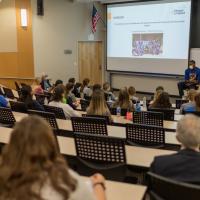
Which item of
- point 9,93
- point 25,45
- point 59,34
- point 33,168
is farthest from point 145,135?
point 59,34

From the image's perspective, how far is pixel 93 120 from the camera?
3598 mm

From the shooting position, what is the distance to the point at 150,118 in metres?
4.27

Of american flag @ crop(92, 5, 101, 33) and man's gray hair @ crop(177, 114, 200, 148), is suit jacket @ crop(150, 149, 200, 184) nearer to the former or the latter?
man's gray hair @ crop(177, 114, 200, 148)

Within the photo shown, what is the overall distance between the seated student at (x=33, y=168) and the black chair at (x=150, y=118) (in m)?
2.86

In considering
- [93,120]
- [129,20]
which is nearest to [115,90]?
[129,20]

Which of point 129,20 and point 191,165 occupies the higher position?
point 129,20

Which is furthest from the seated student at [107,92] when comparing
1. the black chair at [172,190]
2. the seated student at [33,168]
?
the seated student at [33,168]

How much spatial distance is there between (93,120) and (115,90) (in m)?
8.79

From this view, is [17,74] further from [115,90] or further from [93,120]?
[93,120]

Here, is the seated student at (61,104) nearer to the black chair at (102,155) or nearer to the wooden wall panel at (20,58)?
the black chair at (102,155)

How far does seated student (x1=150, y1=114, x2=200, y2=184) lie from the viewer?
195cm

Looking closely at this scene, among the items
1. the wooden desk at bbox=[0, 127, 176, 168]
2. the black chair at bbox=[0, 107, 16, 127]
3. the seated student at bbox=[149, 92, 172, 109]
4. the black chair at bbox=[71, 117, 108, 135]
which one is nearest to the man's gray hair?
the wooden desk at bbox=[0, 127, 176, 168]

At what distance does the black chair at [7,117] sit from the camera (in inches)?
171

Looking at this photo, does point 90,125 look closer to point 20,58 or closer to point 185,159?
point 185,159
